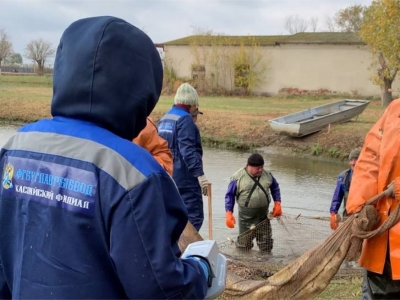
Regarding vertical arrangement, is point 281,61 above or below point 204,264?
above

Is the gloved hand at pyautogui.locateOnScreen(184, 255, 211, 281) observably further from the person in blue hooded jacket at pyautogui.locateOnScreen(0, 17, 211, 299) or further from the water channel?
the water channel

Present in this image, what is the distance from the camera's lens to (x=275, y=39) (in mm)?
39312

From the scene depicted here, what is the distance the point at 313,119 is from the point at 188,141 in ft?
47.5

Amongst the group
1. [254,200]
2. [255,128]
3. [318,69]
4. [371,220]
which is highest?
[318,69]

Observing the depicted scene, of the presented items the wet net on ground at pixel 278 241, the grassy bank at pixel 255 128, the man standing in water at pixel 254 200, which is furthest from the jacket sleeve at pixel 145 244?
the grassy bank at pixel 255 128

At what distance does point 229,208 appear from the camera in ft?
22.9

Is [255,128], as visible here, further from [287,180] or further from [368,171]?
[368,171]

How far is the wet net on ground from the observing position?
6.50 metres

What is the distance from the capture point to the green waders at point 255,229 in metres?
6.73

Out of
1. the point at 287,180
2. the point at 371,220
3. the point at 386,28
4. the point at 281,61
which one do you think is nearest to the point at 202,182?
the point at 371,220


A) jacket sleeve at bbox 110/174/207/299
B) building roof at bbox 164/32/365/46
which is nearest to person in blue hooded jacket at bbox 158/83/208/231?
jacket sleeve at bbox 110/174/207/299

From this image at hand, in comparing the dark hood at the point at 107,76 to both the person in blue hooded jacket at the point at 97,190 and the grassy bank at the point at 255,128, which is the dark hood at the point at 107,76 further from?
the grassy bank at the point at 255,128

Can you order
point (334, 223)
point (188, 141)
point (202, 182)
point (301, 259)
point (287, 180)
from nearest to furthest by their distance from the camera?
1. point (301, 259)
2. point (188, 141)
3. point (202, 182)
4. point (334, 223)
5. point (287, 180)

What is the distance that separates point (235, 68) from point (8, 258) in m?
37.5
